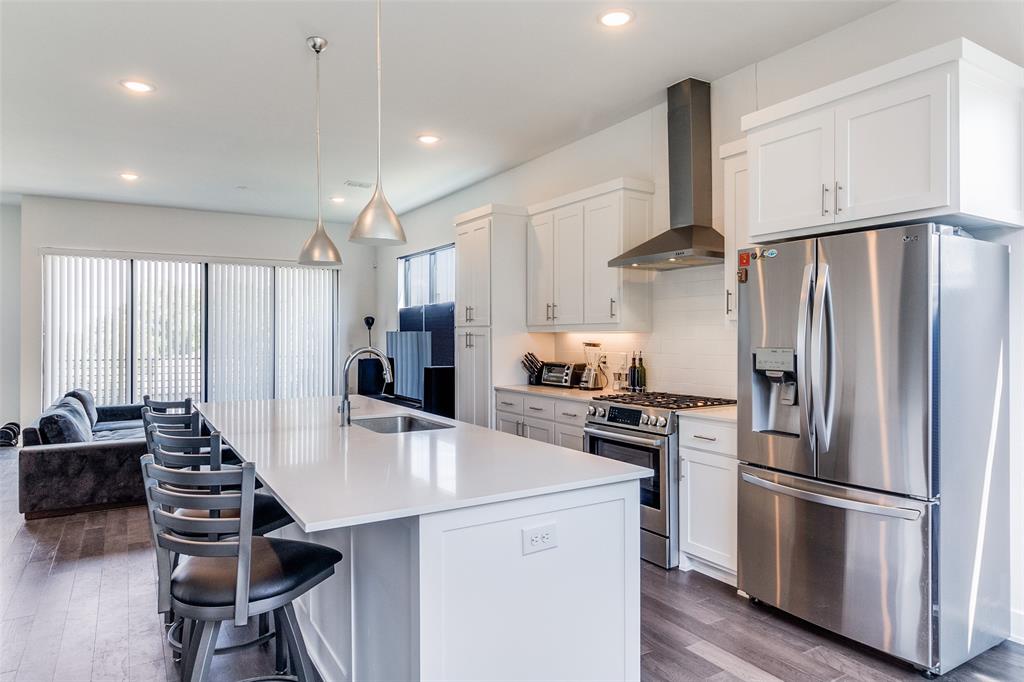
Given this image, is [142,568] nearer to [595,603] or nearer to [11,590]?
[11,590]

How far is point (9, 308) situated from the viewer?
7480 millimetres

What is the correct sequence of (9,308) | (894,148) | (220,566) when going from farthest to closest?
1. (9,308)
2. (894,148)
3. (220,566)

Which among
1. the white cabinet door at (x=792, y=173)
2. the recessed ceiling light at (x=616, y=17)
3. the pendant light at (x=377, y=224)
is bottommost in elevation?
the pendant light at (x=377, y=224)

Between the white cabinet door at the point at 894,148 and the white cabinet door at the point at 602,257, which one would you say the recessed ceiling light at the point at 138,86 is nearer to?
the white cabinet door at the point at 602,257

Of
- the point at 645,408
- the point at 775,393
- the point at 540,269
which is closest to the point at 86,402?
the point at 540,269

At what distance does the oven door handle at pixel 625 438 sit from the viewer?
137 inches

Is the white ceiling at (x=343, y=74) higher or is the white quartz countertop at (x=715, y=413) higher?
the white ceiling at (x=343, y=74)

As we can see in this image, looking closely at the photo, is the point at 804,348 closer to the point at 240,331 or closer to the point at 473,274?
the point at 473,274

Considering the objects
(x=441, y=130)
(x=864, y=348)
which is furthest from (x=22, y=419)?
(x=864, y=348)

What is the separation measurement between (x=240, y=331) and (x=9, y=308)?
269 cm

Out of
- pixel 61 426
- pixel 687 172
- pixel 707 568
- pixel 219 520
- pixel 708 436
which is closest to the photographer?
pixel 219 520

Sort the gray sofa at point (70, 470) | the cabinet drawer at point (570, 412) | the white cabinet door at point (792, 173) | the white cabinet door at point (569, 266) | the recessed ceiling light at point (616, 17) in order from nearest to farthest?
the white cabinet door at point (792, 173), the recessed ceiling light at point (616, 17), the cabinet drawer at point (570, 412), the gray sofa at point (70, 470), the white cabinet door at point (569, 266)

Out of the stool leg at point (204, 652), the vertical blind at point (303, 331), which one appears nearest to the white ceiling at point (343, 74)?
the vertical blind at point (303, 331)

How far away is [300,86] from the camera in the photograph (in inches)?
153
